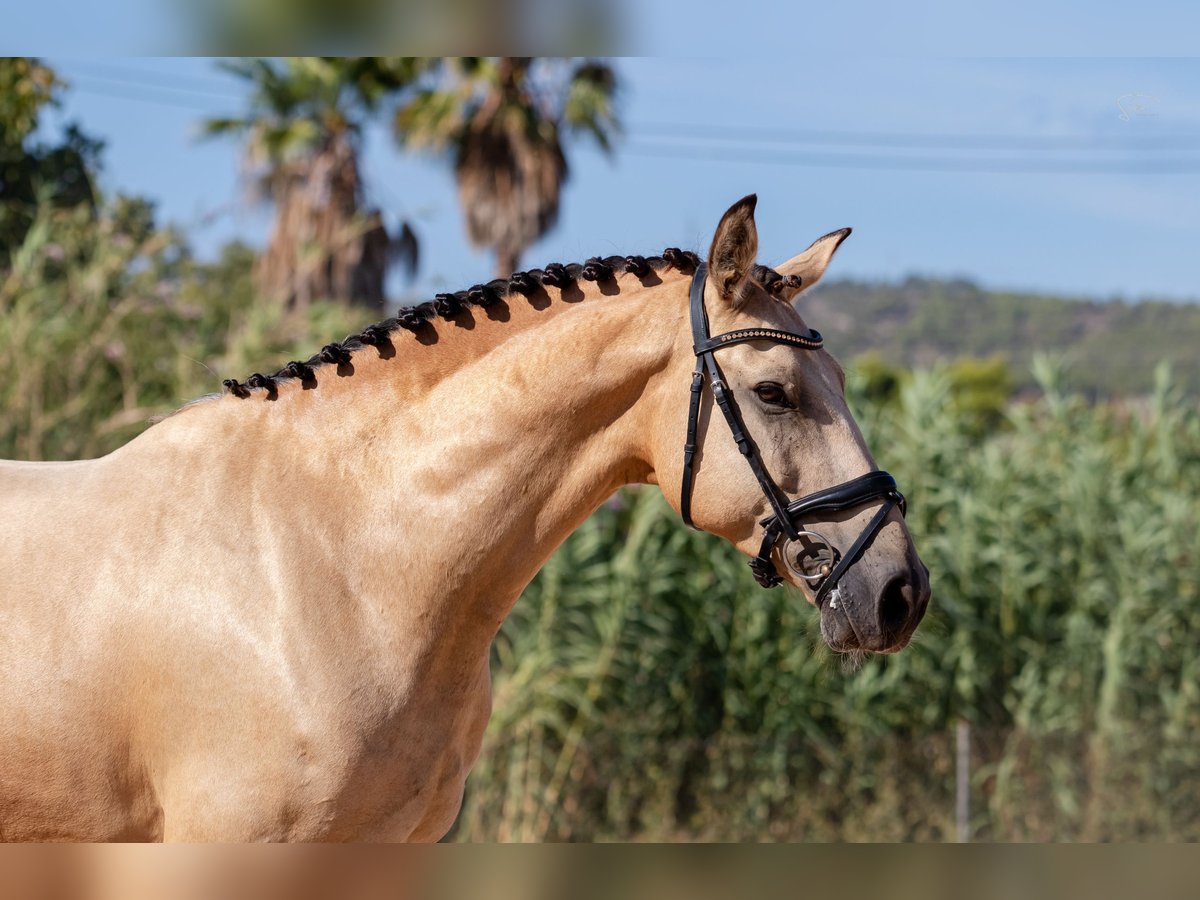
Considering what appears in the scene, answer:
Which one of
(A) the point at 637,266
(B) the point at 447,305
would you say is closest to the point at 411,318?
(B) the point at 447,305

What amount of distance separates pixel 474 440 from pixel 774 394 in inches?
30.0

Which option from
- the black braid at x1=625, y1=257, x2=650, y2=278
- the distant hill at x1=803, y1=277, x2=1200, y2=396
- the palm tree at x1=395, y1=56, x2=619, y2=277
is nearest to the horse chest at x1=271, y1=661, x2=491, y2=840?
the black braid at x1=625, y1=257, x2=650, y2=278

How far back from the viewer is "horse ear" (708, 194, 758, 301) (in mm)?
2848

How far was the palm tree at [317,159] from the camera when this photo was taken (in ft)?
50.1

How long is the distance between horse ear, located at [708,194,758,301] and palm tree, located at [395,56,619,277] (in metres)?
12.5

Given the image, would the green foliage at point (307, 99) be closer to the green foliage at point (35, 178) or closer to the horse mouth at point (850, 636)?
the green foliage at point (35, 178)

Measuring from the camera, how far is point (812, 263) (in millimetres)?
3289

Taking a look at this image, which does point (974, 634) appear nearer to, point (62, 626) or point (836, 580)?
point (836, 580)

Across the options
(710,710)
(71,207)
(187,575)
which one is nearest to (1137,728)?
(710,710)

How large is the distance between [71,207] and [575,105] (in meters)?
7.29

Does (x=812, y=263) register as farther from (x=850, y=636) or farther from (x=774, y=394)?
(x=850, y=636)

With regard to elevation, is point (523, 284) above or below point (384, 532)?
above

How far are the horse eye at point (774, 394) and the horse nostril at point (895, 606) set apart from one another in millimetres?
509

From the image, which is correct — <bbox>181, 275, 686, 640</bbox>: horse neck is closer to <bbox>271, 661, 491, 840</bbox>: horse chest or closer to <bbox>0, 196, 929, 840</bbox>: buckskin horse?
<bbox>0, 196, 929, 840</bbox>: buckskin horse
